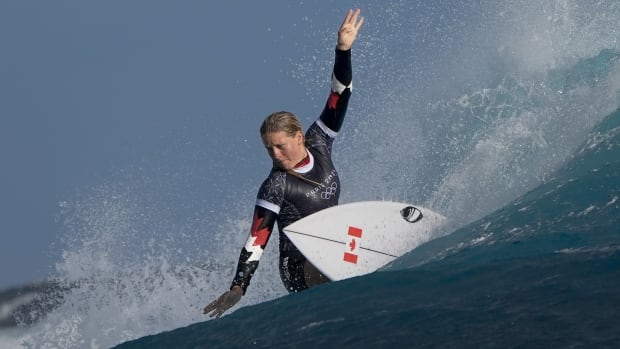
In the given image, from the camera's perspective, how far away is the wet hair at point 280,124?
172 inches

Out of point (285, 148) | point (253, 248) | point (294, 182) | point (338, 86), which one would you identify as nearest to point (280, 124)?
point (285, 148)

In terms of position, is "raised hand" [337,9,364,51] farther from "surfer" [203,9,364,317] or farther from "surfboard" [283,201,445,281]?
"surfboard" [283,201,445,281]

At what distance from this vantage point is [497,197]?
7188 mm

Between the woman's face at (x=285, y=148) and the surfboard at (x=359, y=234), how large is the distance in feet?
1.10

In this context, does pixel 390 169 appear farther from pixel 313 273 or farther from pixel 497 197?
pixel 313 273

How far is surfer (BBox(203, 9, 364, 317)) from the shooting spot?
14.5 feet

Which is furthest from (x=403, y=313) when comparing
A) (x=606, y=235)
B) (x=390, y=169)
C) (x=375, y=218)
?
(x=390, y=169)

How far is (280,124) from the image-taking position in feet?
14.4

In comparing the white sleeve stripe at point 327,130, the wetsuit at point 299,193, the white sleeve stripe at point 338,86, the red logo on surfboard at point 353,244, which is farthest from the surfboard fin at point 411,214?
the white sleeve stripe at point 338,86

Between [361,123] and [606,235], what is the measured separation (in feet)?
21.8

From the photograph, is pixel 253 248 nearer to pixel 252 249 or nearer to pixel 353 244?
pixel 252 249

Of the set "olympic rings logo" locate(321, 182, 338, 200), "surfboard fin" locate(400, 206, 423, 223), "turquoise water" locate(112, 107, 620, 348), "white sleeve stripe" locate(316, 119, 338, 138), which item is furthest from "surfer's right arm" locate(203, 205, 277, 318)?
"surfboard fin" locate(400, 206, 423, 223)

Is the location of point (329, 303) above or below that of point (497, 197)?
below

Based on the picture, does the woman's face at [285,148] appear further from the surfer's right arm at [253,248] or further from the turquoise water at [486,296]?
the turquoise water at [486,296]
